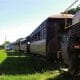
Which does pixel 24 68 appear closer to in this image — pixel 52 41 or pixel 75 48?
pixel 52 41

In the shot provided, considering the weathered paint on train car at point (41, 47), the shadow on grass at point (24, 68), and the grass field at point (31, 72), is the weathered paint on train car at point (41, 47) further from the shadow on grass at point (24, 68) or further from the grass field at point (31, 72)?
the grass field at point (31, 72)

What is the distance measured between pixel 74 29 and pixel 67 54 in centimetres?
101

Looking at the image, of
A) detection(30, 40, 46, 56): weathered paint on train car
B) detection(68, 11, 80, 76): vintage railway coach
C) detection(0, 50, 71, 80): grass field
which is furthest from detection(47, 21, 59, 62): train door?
detection(68, 11, 80, 76): vintage railway coach

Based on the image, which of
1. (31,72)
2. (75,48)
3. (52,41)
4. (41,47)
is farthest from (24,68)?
(75,48)

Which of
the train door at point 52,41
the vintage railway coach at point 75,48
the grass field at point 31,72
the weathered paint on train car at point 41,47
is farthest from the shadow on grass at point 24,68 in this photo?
the vintage railway coach at point 75,48

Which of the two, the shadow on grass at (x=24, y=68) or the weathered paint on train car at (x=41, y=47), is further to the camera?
the weathered paint on train car at (x=41, y=47)

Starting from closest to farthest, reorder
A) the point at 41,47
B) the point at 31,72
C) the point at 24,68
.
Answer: the point at 31,72 < the point at 24,68 < the point at 41,47

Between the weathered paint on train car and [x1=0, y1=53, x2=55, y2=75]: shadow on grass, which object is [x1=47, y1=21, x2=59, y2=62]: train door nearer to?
[x1=0, y1=53, x2=55, y2=75]: shadow on grass

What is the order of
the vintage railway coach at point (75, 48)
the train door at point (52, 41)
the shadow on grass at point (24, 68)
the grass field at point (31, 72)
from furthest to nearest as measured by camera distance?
1. the train door at point (52, 41)
2. the shadow on grass at point (24, 68)
3. the grass field at point (31, 72)
4. the vintage railway coach at point (75, 48)

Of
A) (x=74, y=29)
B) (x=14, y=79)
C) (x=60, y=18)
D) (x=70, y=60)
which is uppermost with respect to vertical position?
(x=60, y=18)

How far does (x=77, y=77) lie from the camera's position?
9109mm

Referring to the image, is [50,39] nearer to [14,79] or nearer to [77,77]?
[14,79]

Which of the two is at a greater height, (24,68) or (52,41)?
(52,41)

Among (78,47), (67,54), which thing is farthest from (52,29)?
(78,47)
